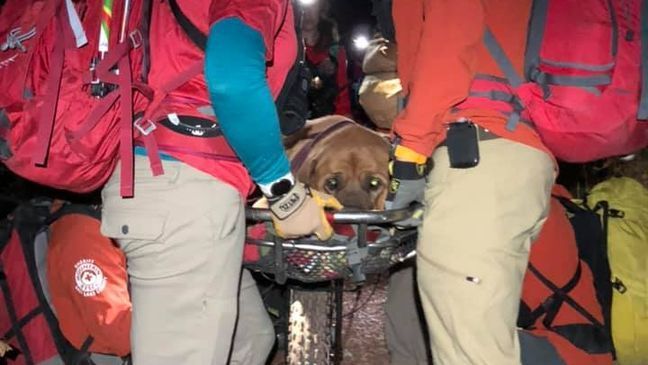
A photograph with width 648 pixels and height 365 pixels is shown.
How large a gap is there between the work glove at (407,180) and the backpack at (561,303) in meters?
0.96

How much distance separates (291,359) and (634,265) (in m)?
1.93

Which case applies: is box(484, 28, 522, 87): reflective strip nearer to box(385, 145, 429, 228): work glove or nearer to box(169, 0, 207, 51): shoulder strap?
box(385, 145, 429, 228): work glove

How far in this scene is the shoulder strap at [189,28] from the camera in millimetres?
2340

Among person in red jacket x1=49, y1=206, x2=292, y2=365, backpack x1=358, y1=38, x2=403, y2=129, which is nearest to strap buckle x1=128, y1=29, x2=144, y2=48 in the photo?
person in red jacket x1=49, y1=206, x2=292, y2=365

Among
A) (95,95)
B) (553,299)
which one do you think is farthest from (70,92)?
(553,299)

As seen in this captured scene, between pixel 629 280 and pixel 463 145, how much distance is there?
1789 mm

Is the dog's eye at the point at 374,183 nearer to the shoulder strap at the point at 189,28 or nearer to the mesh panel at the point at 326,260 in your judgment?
the mesh panel at the point at 326,260

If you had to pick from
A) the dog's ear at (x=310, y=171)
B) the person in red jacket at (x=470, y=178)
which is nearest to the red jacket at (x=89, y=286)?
the dog's ear at (x=310, y=171)

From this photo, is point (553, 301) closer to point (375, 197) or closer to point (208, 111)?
point (375, 197)

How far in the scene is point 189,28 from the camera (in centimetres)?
235

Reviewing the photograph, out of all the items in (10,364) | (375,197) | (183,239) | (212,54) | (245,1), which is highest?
(245,1)

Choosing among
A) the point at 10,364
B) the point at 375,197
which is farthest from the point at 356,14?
the point at 10,364

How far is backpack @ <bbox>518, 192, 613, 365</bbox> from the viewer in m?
3.33

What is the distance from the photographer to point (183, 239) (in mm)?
2379
